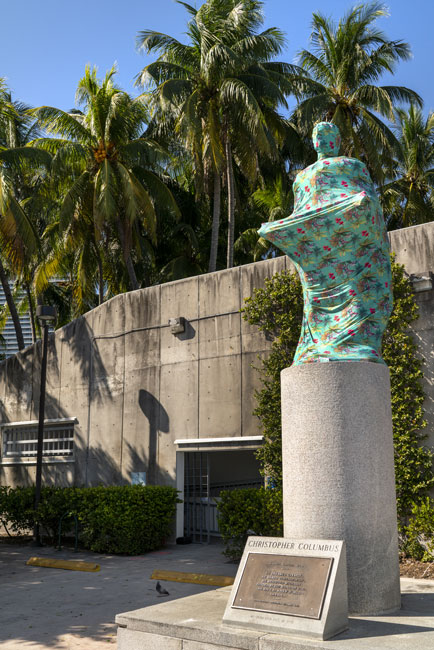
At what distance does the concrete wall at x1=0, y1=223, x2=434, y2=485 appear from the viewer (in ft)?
38.7

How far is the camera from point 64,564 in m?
10.5

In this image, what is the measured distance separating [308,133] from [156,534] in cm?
1550

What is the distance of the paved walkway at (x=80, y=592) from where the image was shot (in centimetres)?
638

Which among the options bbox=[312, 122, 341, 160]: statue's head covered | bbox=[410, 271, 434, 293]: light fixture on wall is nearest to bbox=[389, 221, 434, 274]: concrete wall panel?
bbox=[410, 271, 434, 293]: light fixture on wall

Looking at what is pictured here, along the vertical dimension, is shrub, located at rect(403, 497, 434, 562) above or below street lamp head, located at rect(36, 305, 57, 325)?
below

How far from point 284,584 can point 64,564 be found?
669 centimetres

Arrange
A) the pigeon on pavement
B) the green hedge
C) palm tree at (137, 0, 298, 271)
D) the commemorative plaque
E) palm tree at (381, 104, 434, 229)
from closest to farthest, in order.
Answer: the commemorative plaque → the pigeon on pavement → the green hedge → palm tree at (137, 0, 298, 271) → palm tree at (381, 104, 434, 229)

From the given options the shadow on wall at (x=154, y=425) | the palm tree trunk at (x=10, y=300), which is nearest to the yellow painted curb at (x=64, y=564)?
the shadow on wall at (x=154, y=425)

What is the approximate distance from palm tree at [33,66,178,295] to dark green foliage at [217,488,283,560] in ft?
32.1

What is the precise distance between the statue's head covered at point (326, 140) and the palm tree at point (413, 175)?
18964 mm

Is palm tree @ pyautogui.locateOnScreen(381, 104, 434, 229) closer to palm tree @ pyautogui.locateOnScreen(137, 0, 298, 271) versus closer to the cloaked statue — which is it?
palm tree @ pyautogui.locateOnScreen(137, 0, 298, 271)

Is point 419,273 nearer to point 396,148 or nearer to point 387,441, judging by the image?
point 387,441

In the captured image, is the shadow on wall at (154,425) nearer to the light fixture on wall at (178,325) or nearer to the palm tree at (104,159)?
the light fixture on wall at (178,325)

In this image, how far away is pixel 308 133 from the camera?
72.7ft
